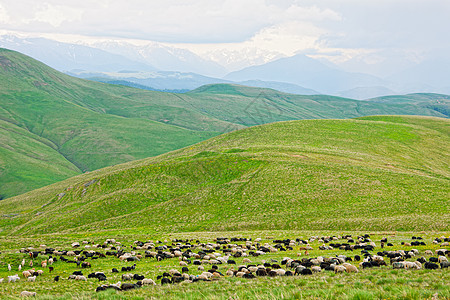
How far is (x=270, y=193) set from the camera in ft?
204

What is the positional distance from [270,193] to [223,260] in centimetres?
3808

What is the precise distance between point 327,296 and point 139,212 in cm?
5559

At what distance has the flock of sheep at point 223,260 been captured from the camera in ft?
62.5

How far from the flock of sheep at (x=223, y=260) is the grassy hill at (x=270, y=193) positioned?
17136 mm

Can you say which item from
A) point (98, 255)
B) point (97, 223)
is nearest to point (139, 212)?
point (97, 223)

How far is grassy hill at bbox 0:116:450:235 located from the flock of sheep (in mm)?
17136

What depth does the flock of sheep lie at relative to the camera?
19047mm

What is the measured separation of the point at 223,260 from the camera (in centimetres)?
2514

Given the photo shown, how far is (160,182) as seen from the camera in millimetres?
74438

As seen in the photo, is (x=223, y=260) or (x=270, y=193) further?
(x=270, y=193)

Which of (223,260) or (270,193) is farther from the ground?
(223,260)

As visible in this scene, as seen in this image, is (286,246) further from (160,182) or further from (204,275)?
(160,182)

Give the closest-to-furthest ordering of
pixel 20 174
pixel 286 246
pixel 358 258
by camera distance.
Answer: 1. pixel 358 258
2. pixel 286 246
3. pixel 20 174

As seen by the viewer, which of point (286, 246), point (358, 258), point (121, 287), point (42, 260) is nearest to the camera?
point (121, 287)
